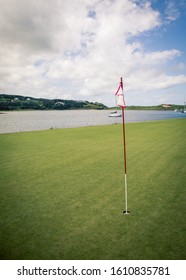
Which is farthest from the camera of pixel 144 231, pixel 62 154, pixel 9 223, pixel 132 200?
pixel 62 154

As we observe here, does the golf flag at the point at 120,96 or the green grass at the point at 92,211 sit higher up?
the golf flag at the point at 120,96

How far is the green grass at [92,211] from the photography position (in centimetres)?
535

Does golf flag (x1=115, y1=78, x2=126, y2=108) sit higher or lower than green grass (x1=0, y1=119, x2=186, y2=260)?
higher

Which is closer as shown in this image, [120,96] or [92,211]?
[92,211]

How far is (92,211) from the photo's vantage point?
24.1ft

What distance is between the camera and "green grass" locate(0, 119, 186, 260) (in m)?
5.35

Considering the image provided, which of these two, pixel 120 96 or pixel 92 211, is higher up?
pixel 120 96

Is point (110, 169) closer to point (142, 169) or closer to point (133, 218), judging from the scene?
point (142, 169)

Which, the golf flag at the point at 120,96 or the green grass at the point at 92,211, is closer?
the green grass at the point at 92,211

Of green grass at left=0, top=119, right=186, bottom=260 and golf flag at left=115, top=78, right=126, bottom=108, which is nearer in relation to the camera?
green grass at left=0, top=119, right=186, bottom=260
